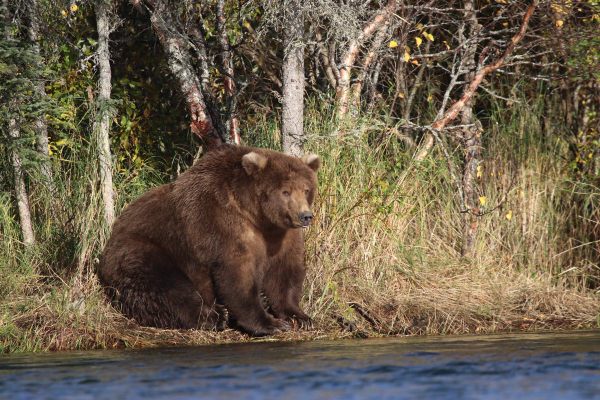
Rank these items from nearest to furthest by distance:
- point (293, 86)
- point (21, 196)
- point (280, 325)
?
point (280, 325)
point (293, 86)
point (21, 196)

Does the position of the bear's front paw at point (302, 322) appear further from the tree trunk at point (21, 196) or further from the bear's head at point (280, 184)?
the tree trunk at point (21, 196)

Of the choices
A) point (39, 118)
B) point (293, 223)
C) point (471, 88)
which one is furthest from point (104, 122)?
point (471, 88)

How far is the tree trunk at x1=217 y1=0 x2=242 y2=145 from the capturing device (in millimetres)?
10719

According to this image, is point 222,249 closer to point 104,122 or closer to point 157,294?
point 157,294

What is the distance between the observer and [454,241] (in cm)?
1063

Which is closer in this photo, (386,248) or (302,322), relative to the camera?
(302,322)

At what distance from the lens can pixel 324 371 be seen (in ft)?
20.7

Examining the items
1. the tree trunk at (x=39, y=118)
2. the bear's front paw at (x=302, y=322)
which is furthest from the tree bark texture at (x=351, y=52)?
the tree trunk at (x=39, y=118)

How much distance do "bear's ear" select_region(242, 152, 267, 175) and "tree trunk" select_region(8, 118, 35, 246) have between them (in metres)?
2.39

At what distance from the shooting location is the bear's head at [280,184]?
8578 millimetres

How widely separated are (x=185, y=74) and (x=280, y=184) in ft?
7.75

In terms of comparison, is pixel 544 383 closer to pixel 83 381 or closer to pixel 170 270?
pixel 83 381

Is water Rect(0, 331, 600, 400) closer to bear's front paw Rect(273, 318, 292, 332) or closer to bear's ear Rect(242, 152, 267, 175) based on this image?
bear's front paw Rect(273, 318, 292, 332)

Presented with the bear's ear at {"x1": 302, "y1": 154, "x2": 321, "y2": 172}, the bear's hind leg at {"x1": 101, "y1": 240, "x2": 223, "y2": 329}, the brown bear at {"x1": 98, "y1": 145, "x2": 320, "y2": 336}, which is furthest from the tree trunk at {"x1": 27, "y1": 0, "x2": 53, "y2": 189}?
the bear's ear at {"x1": 302, "y1": 154, "x2": 321, "y2": 172}
